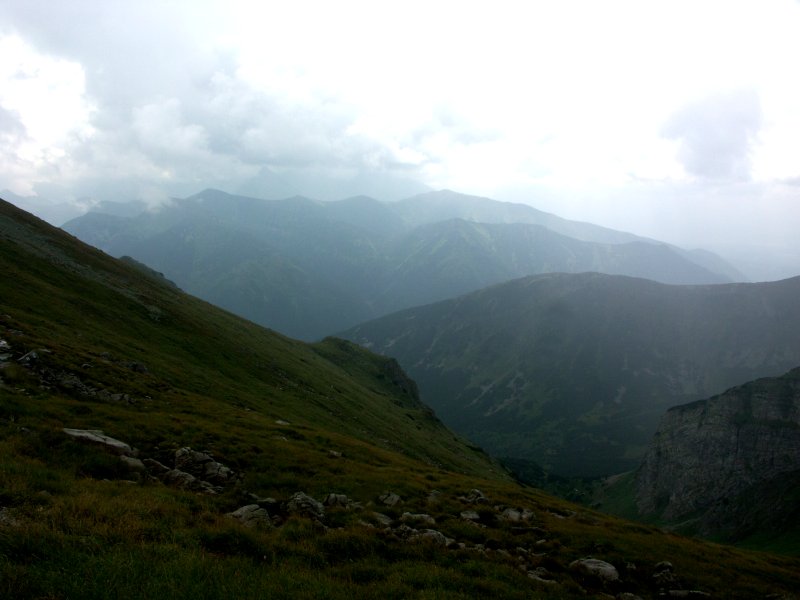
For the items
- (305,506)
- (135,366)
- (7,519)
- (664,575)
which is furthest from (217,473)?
Result: (135,366)

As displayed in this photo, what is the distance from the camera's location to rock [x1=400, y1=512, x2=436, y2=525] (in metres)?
18.5

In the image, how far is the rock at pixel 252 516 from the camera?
1439 centimetres

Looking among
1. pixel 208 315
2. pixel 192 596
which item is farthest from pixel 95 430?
pixel 208 315

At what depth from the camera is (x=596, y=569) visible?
17.1 m

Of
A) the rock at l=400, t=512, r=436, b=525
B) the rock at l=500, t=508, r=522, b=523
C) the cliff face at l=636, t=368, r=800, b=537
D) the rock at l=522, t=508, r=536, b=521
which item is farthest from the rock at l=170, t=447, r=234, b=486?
the cliff face at l=636, t=368, r=800, b=537

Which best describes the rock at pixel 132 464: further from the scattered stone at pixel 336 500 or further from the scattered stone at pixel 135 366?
the scattered stone at pixel 135 366

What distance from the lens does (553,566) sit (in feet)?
55.1

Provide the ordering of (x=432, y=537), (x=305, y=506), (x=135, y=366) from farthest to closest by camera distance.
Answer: (x=135, y=366) < (x=305, y=506) < (x=432, y=537)

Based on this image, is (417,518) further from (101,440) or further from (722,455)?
(722,455)

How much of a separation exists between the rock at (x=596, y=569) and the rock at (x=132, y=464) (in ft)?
54.3

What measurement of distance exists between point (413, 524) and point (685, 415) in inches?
7966

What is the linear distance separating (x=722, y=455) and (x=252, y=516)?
183 metres

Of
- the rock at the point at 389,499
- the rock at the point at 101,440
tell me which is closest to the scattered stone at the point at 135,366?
the rock at the point at 101,440

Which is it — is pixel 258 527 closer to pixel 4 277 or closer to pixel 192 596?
pixel 192 596
